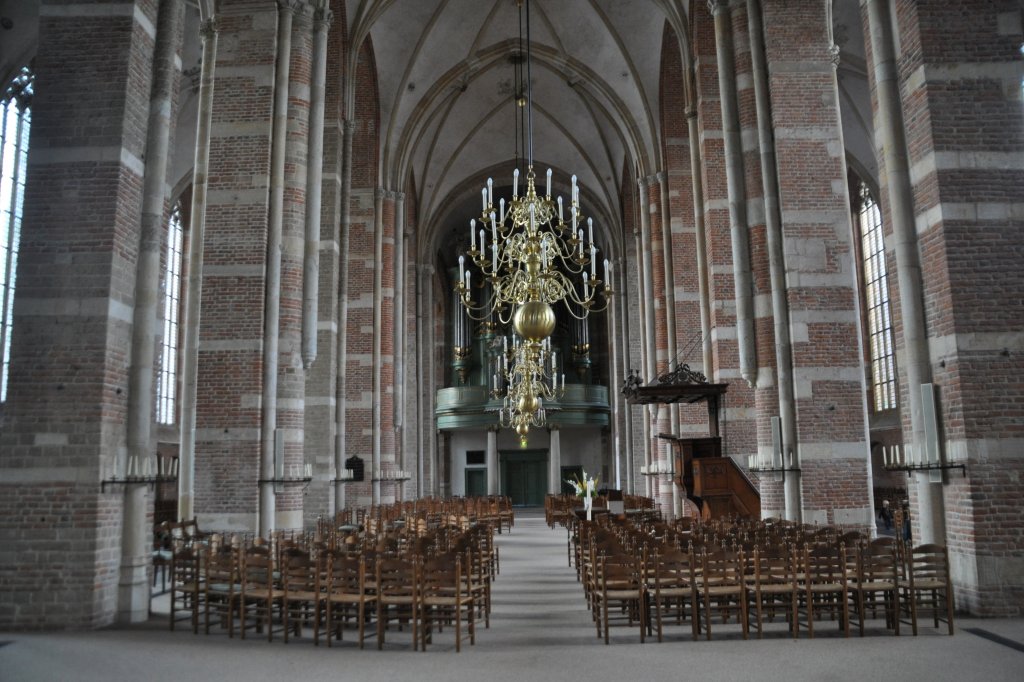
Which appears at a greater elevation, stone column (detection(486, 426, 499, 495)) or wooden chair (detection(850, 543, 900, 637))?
stone column (detection(486, 426, 499, 495))

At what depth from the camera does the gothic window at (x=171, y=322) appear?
24.9 metres

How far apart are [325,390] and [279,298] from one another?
512 cm

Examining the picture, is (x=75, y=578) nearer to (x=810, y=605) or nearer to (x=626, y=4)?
(x=810, y=605)

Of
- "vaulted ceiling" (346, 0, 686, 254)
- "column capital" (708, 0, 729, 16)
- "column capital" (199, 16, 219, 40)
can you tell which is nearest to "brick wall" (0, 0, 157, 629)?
"column capital" (199, 16, 219, 40)

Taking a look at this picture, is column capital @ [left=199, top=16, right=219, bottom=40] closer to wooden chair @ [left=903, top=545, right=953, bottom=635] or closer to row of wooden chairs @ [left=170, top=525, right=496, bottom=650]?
row of wooden chairs @ [left=170, top=525, right=496, bottom=650]

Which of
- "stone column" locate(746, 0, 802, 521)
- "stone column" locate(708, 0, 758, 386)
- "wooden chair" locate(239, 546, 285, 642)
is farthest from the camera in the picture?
"stone column" locate(708, 0, 758, 386)

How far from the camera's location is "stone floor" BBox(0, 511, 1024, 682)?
5996 mm

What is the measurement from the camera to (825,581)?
7477 mm

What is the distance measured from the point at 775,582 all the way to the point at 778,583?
0.23 feet

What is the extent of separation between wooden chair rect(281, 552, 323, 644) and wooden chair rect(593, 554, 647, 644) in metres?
2.62

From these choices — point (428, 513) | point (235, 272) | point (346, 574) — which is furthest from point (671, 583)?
point (428, 513)

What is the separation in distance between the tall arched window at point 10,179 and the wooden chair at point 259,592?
12.9 metres

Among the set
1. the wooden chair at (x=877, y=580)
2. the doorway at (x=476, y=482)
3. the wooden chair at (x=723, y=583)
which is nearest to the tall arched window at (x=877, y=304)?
the wooden chair at (x=877, y=580)

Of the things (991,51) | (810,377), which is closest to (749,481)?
(810,377)
